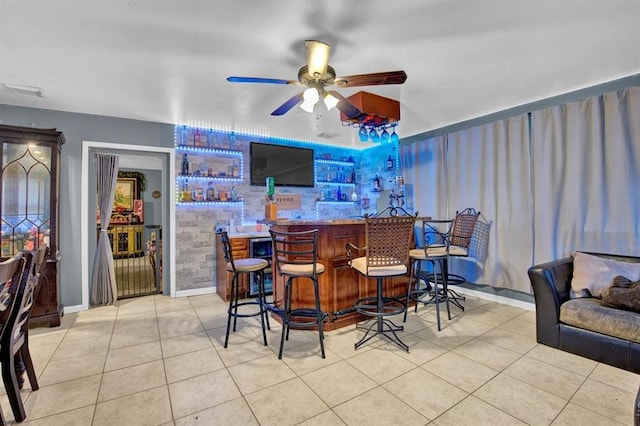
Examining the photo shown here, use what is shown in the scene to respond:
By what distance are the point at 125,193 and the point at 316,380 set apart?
8195 millimetres

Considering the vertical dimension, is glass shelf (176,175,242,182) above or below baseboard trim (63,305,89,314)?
above

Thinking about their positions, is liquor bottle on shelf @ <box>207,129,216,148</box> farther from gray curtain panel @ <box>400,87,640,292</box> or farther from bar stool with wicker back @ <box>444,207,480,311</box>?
bar stool with wicker back @ <box>444,207,480,311</box>

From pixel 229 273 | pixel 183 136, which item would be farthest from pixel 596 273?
pixel 183 136

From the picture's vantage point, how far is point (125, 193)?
8.11 meters

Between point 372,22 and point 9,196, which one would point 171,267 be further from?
point 372,22

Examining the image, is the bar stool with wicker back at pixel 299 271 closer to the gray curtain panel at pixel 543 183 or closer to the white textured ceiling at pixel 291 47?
the white textured ceiling at pixel 291 47

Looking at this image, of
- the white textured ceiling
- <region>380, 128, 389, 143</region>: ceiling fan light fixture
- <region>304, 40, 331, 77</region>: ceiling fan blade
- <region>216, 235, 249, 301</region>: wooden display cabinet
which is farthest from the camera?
<region>216, 235, 249, 301</region>: wooden display cabinet

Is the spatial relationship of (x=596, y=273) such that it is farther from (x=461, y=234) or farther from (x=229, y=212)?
(x=229, y=212)

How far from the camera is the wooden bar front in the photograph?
292cm

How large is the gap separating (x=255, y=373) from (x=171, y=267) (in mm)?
2697

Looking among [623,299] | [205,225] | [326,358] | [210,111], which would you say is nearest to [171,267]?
[205,225]

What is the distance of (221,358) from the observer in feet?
8.14

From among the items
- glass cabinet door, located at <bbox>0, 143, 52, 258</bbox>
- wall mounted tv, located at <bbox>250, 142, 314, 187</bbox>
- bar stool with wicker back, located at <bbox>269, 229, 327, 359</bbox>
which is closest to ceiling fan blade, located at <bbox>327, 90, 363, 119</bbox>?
bar stool with wicker back, located at <bbox>269, 229, 327, 359</bbox>

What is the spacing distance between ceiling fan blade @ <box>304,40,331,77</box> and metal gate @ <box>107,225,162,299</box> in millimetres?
3869
